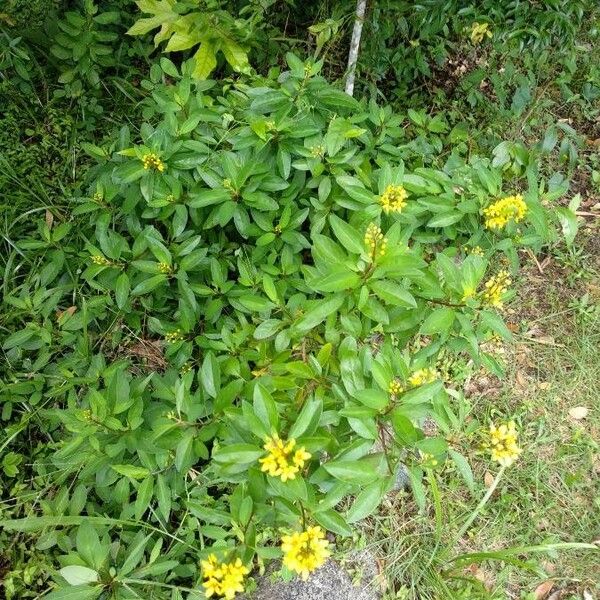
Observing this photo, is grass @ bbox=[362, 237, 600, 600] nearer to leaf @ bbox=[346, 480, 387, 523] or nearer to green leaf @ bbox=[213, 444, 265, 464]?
leaf @ bbox=[346, 480, 387, 523]

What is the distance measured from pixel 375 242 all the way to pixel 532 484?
1506mm

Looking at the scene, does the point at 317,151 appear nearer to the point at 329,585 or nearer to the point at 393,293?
the point at 393,293

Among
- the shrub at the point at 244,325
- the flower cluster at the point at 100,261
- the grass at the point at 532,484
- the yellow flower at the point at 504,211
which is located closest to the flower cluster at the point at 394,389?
the shrub at the point at 244,325

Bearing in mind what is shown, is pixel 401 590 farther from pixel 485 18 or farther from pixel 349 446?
pixel 485 18

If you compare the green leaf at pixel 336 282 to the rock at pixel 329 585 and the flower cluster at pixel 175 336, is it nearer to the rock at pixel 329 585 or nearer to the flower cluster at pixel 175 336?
the flower cluster at pixel 175 336

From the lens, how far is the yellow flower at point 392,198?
1.97 metres

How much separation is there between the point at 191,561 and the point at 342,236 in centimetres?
128

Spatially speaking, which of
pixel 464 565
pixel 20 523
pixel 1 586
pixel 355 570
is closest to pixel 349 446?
pixel 355 570

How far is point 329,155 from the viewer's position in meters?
2.14

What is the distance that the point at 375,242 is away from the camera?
1.70 m

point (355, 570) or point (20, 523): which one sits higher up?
point (20, 523)

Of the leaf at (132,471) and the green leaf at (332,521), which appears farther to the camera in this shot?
the leaf at (132,471)

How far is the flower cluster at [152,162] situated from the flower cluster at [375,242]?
0.85 meters

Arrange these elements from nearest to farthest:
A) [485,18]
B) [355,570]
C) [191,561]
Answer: [191,561], [355,570], [485,18]
